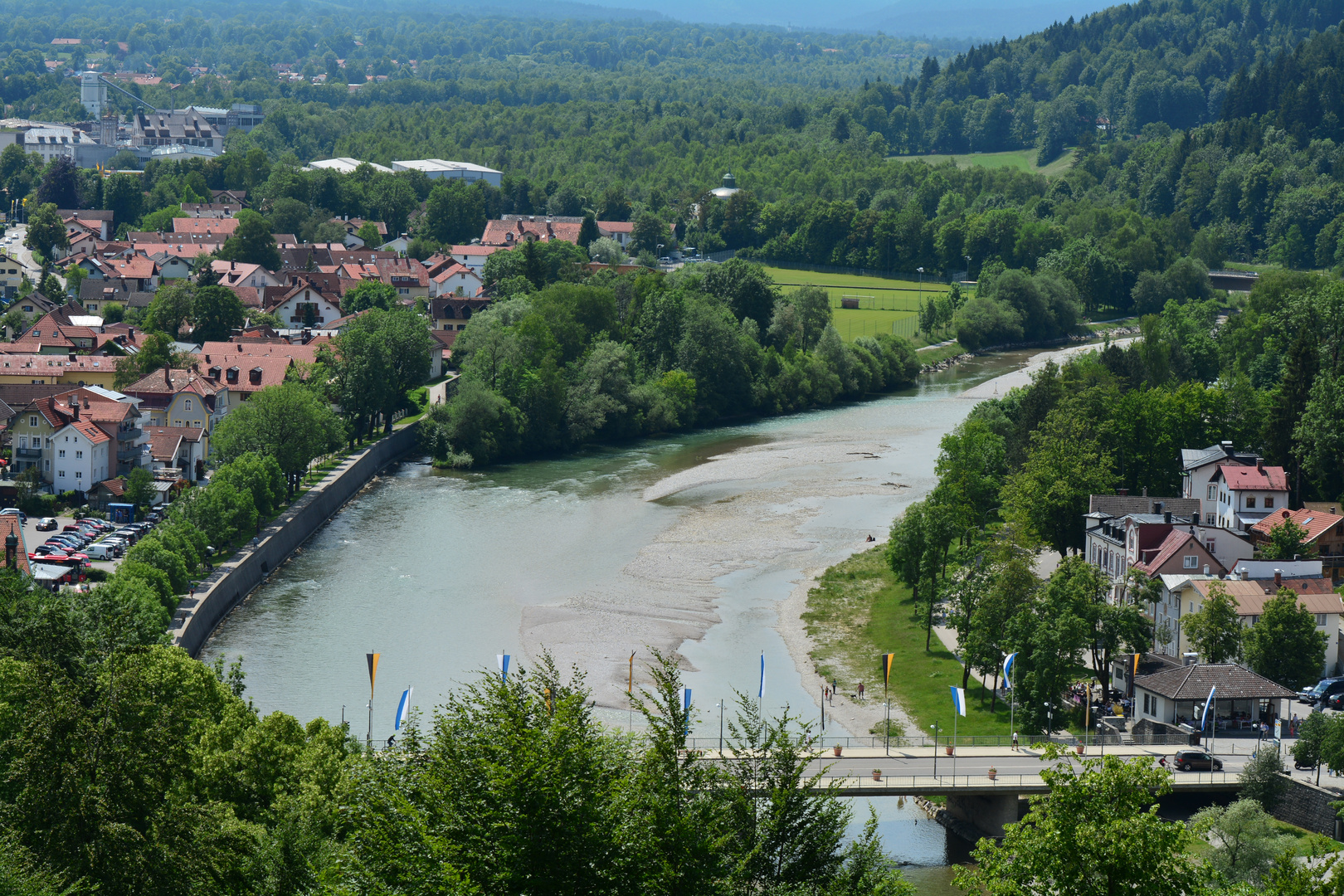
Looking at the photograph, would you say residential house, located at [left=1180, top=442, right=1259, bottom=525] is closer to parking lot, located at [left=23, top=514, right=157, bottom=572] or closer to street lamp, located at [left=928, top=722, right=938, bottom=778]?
street lamp, located at [left=928, top=722, right=938, bottom=778]

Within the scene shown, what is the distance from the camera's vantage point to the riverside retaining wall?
144 feet

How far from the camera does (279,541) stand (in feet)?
173

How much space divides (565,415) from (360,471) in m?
12.3

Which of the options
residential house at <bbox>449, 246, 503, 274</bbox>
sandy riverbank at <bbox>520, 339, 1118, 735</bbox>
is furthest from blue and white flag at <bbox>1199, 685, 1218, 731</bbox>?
residential house at <bbox>449, 246, 503, 274</bbox>

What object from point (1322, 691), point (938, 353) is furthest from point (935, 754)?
point (938, 353)

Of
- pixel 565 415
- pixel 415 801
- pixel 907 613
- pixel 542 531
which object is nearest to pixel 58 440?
pixel 542 531

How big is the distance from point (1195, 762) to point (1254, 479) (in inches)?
719

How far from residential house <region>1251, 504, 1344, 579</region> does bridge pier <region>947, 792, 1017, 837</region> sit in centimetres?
1744

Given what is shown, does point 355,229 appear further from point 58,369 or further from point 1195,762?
point 1195,762

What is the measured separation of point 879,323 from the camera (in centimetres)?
10281

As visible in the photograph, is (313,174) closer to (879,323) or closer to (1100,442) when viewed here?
(879,323)

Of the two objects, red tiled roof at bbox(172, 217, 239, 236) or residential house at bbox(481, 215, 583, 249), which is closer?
red tiled roof at bbox(172, 217, 239, 236)

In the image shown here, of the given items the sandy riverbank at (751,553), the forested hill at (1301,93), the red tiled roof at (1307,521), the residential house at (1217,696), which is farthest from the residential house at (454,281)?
the forested hill at (1301,93)

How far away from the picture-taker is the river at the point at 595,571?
137 ft
